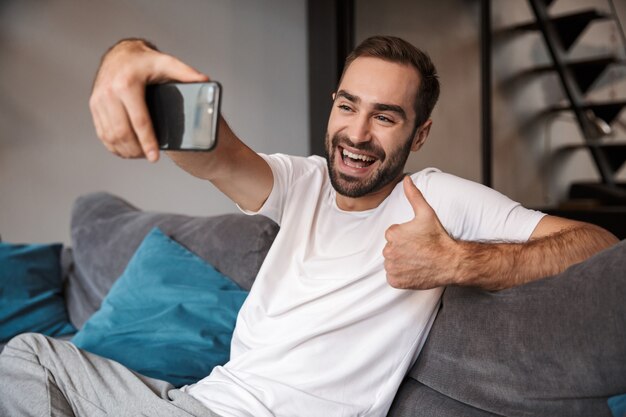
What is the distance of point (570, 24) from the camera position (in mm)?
5359

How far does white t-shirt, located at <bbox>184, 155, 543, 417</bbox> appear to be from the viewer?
1.39 metres

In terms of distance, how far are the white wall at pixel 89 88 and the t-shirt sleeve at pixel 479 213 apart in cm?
277

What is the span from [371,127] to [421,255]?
410 mm

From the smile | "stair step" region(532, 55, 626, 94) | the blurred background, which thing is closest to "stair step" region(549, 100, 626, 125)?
"stair step" region(532, 55, 626, 94)

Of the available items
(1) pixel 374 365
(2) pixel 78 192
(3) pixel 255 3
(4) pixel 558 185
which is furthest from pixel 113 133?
(4) pixel 558 185

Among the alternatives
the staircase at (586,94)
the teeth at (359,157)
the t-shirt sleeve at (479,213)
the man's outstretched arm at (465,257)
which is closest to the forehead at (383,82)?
the teeth at (359,157)

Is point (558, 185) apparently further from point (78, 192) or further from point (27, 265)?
point (27, 265)

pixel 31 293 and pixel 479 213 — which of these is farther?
pixel 31 293

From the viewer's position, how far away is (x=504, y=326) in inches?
51.3

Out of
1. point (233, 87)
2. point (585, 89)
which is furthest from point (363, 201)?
point (585, 89)

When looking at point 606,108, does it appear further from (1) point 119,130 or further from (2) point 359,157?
(1) point 119,130

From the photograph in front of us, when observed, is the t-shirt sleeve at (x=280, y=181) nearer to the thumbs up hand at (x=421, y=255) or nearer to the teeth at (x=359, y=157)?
the teeth at (x=359, y=157)

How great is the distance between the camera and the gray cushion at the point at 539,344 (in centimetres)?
115

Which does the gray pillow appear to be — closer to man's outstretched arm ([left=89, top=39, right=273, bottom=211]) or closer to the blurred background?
the blurred background
